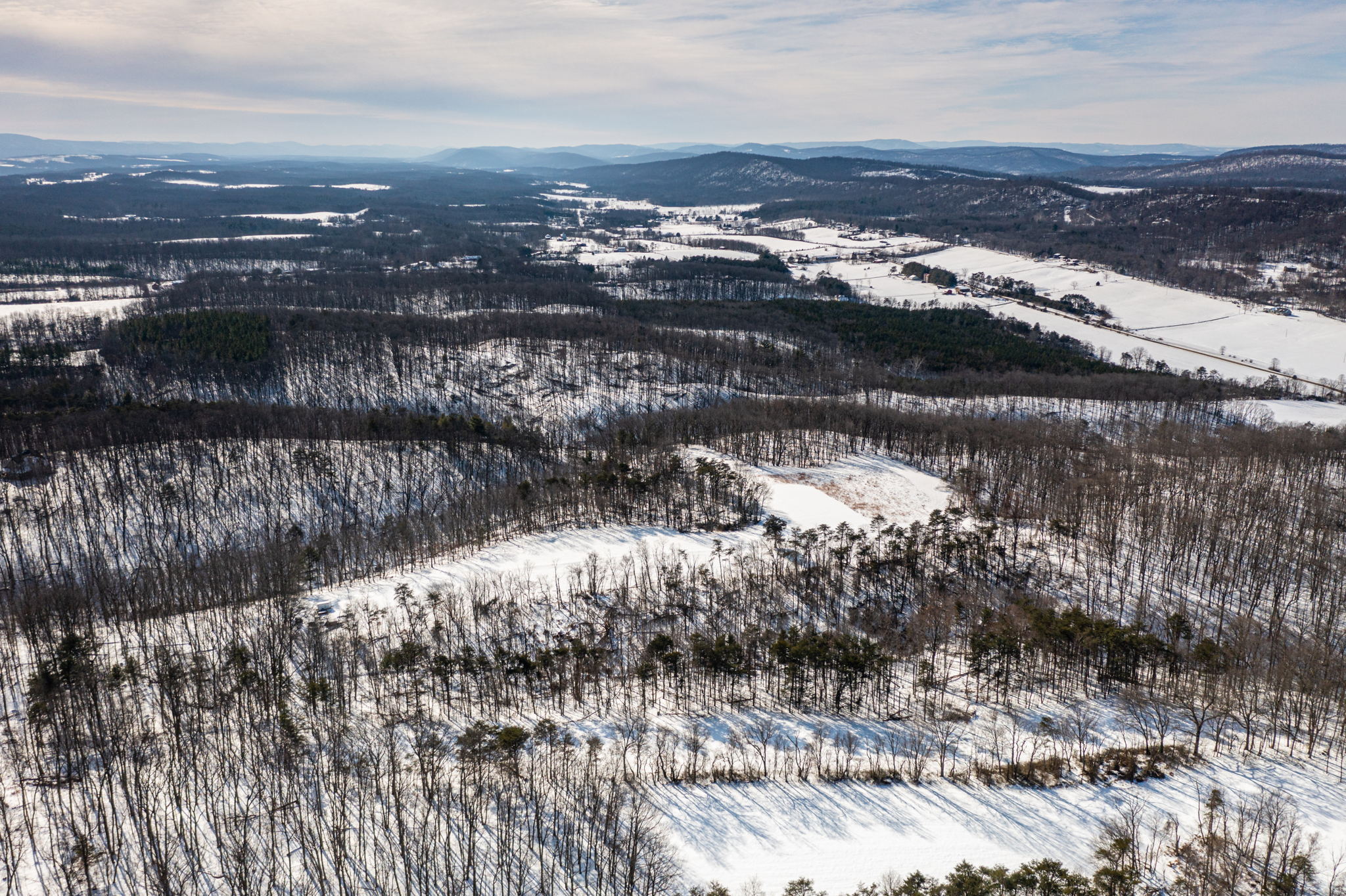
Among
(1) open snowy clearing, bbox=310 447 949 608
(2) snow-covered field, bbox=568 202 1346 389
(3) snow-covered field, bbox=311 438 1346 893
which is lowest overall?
(3) snow-covered field, bbox=311 438 1346 893

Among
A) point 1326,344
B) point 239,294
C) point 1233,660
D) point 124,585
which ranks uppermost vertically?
point 239,294

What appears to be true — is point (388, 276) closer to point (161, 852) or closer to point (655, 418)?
point (655, 418)

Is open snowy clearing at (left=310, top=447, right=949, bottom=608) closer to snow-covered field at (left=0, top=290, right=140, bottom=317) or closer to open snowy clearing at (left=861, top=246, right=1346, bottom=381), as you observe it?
open snowy clearing at (left=861, top=246, right=1346, bottom=381)

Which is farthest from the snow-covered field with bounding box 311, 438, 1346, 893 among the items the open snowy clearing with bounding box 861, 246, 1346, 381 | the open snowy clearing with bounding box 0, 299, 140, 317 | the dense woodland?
the open snowy clearing with bounding box 0, 299, 140, 317

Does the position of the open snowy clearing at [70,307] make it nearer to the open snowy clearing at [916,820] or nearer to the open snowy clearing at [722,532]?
the open snowy clearing at [722,532]

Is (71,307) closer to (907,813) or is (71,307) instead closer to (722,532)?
(722,532)

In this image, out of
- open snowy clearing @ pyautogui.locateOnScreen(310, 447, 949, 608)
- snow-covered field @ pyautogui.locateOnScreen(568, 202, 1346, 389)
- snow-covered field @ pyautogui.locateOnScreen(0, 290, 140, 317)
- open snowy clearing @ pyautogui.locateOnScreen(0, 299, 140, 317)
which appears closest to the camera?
open snowy clearing @ pyautogui.locateOnScreen(310, 447, 949, 608)

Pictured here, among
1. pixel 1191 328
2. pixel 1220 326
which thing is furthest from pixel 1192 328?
pixel 1220 326

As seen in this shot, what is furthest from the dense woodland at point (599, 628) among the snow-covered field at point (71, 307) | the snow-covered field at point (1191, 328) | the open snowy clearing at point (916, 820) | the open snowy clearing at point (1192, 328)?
the snow-covered field at point (71, 307)

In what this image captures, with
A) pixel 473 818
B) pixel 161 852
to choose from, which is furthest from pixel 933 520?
pixel 161 852
